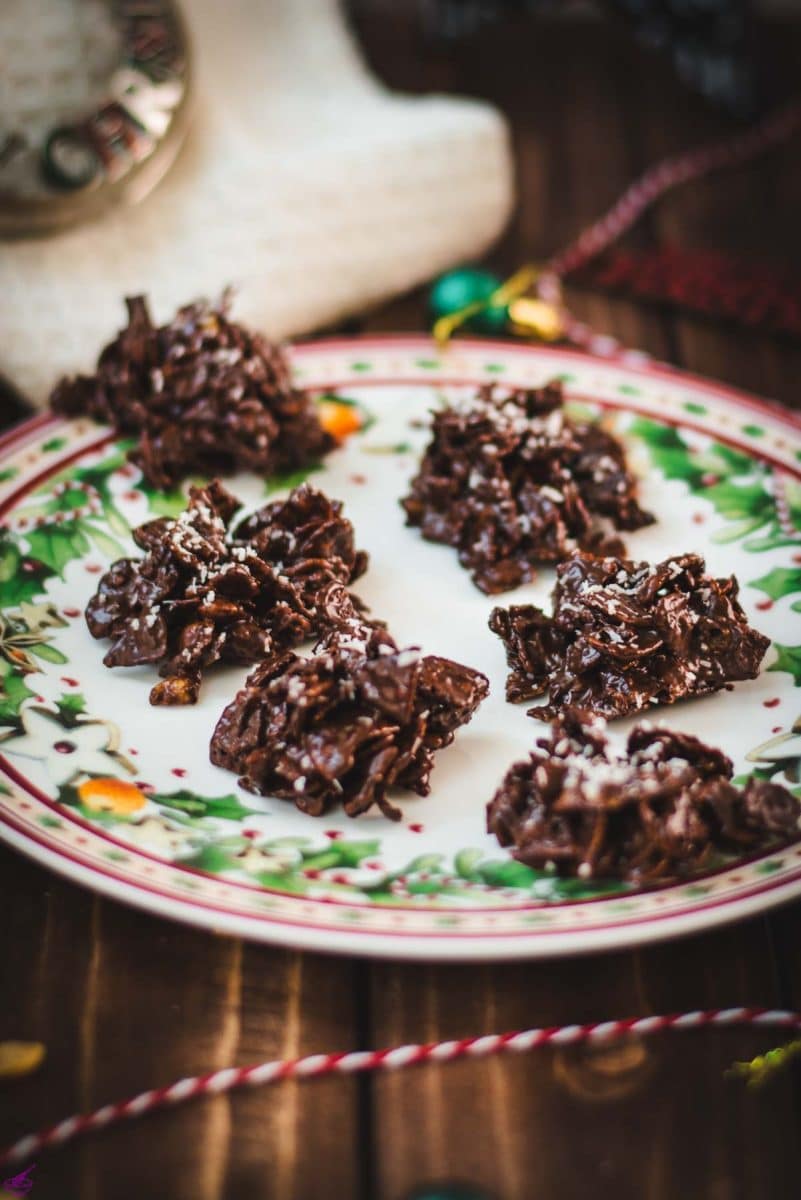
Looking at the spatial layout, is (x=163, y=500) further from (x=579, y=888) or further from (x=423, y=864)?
(x=579, y=888)

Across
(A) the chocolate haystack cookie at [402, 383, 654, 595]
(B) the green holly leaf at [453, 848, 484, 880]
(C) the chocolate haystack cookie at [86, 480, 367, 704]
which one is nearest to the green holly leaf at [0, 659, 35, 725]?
(C) the chocolate haystack cookie at [86, 480, 367, 704]

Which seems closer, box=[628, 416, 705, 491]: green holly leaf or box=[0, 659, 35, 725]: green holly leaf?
box=[0, 659, 35, 725]: green holly leaf

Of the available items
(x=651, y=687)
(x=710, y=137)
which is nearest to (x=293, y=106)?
(x=710, y=137)

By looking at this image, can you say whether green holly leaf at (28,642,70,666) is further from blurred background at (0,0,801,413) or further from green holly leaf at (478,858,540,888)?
blurred background at (0,0,801,413)

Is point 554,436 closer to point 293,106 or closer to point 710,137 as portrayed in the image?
point 293,106

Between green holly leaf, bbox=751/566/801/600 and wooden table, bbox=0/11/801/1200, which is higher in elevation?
green holly leaf, bbox=751/566/801/600

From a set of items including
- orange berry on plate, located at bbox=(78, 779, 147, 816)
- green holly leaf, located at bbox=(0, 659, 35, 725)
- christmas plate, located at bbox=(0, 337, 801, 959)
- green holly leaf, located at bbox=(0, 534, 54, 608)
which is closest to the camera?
christmas plate, located at bbox=(0, 337, 801, 959)
